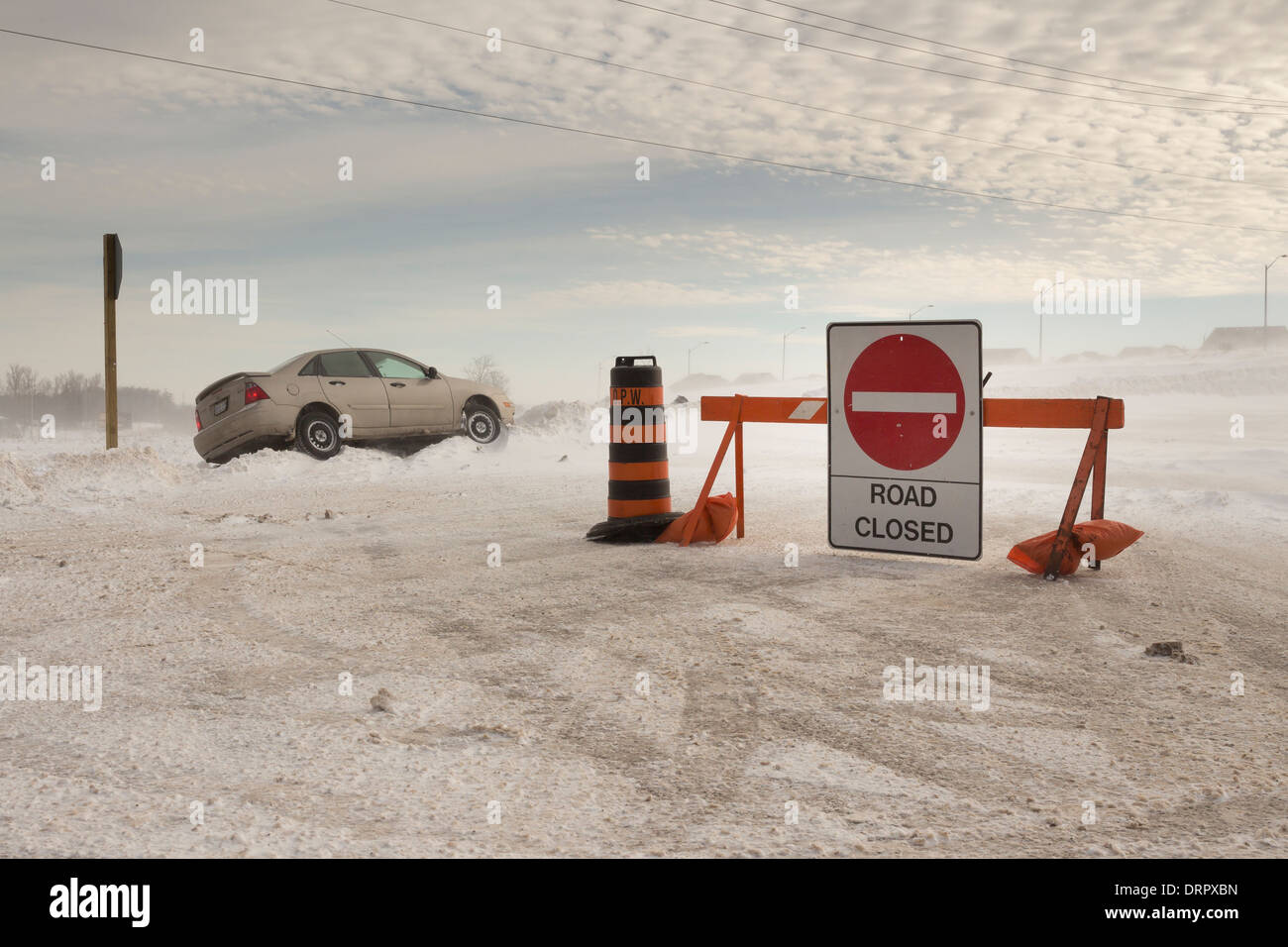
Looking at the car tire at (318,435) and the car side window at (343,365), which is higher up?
the car side window at (343,365)

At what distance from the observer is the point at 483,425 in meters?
17.8

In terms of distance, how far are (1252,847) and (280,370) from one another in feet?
48.6

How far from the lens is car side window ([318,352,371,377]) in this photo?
15.7m

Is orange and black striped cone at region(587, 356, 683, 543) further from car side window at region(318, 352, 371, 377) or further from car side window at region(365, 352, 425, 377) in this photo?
car side window at region(365, 352, 425, 377)

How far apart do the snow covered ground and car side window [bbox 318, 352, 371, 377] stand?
22.4 ft

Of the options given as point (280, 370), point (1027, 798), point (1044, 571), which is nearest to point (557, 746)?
point (1027, 798)

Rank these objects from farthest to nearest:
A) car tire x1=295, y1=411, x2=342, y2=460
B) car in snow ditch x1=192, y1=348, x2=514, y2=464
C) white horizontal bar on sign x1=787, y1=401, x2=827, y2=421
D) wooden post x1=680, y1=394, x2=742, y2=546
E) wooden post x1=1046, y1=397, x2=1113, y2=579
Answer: car tire x1=295, y1=411, x2=342, y2=460 → car in snow ditch x1=192, y1=348, x2=514, y2=464 → wooden post x1=680, y1=394, x2=742, y2=546 → white horizontal bar on sign x1=787, y1=401, x2=827, y2=421 → wooden post x1=1046, y1=397, x2=1113, y2=579

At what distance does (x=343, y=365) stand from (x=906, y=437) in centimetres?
1125

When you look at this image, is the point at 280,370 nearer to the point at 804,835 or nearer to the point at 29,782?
the point at 29,782

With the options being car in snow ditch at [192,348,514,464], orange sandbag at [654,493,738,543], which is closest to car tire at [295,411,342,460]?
car in snow ditch at [192,348,514,464]

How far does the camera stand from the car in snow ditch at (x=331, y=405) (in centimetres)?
1512

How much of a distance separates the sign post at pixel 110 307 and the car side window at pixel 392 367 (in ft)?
13.0
